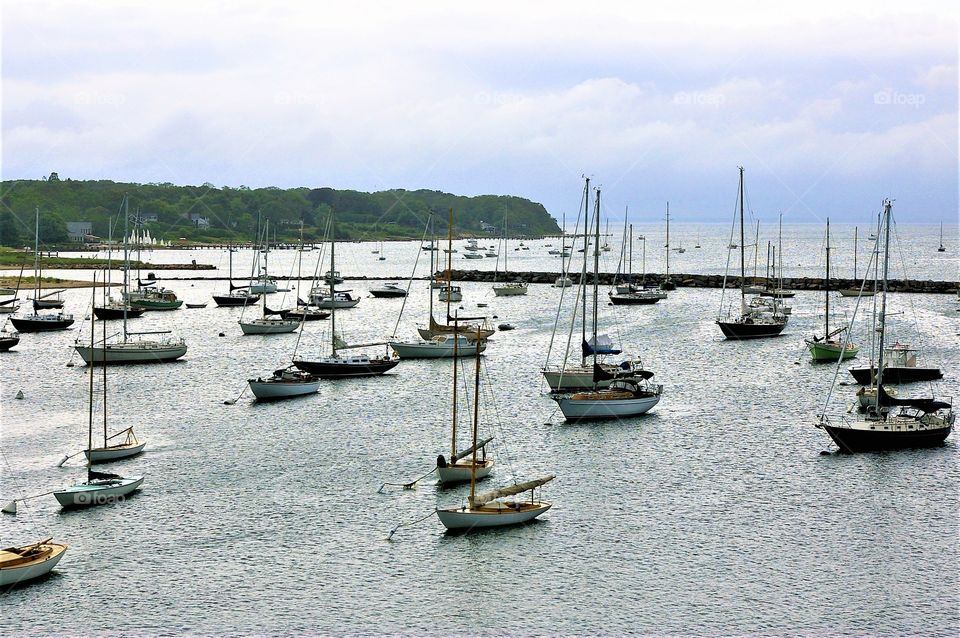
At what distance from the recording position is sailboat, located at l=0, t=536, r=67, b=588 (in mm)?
37750

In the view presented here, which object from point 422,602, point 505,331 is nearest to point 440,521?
point 422,602

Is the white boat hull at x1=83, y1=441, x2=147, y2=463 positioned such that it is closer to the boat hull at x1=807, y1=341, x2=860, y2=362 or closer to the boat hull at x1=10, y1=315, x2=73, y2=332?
the boat hull at x1=807, y1=341, x2=860, y2=362

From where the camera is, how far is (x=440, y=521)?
146ft

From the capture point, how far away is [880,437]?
184 ft

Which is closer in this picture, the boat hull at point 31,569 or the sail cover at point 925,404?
the boat hull at point 31,569

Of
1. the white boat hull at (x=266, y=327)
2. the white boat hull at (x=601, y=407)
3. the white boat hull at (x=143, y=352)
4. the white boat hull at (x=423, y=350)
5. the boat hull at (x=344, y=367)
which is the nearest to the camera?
the white boat hull at (x=601, y=407)

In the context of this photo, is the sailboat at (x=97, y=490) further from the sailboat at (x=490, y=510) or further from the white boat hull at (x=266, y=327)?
the white boat hull at (x=266, y=327)

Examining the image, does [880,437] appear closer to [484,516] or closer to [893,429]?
[893,429]

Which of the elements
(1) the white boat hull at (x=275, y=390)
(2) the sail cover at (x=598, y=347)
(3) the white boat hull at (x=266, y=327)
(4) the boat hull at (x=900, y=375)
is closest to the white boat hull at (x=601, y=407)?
(2) the sail cover at (x=598, y=347)

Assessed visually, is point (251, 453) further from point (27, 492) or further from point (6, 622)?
point (6, 622)

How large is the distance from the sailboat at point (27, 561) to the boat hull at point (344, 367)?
4000cm

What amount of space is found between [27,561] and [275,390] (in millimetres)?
34384

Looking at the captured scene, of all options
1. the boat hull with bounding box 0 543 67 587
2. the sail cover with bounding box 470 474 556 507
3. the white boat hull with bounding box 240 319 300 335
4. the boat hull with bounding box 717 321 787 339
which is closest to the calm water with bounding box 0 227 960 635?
the boat hull with bounding box 0 543 67 587

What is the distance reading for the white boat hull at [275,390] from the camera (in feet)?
236
